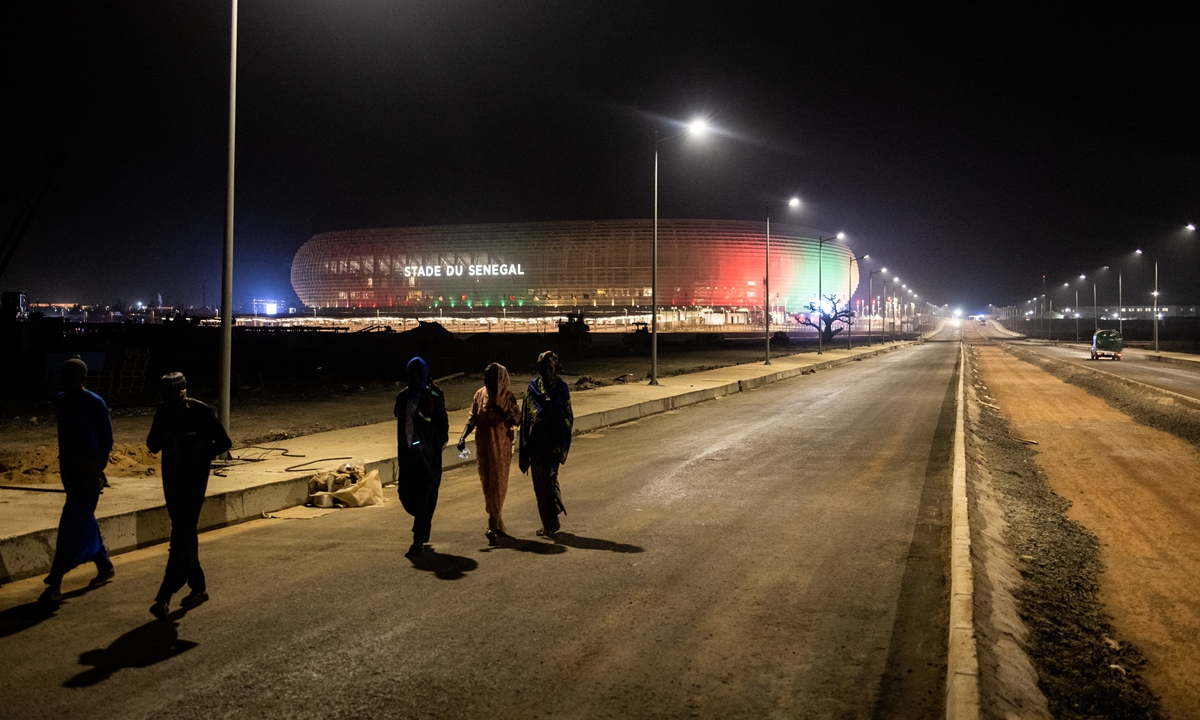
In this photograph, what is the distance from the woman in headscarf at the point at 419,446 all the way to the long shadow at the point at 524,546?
639 mm

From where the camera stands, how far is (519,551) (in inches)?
283

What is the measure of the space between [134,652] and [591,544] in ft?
11.8

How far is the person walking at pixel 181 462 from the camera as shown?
18.0ft

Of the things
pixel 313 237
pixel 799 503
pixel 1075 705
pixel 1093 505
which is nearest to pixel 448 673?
pixel 1075 705

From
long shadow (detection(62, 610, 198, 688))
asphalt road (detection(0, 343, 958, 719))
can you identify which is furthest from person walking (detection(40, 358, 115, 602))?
long shadow (detection(62, 610, 198, 688))

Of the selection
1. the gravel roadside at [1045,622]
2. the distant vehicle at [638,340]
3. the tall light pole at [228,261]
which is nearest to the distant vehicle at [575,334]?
the distant vehicle at [638,340]

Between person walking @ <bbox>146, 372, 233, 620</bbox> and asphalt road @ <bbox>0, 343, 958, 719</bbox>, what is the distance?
0.31 metres

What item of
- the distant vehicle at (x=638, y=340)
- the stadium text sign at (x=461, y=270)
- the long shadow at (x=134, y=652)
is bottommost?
the long shadow at (x=134, y=652)

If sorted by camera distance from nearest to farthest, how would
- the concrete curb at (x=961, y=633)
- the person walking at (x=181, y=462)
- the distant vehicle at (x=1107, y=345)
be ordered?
the concrete curb at (x=961, y=633) < the person walking at (x=181, y=462) < the distant vehicle at (x=1107, y=345)

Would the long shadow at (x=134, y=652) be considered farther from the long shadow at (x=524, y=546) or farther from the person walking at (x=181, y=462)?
the long shadow at (x=524, y=546)

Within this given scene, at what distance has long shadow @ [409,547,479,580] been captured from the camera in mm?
6473

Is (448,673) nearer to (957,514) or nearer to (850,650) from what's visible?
(850,650)

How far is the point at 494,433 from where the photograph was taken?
24.7ft

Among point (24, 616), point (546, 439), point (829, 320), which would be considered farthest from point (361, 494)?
point (829, 320)
